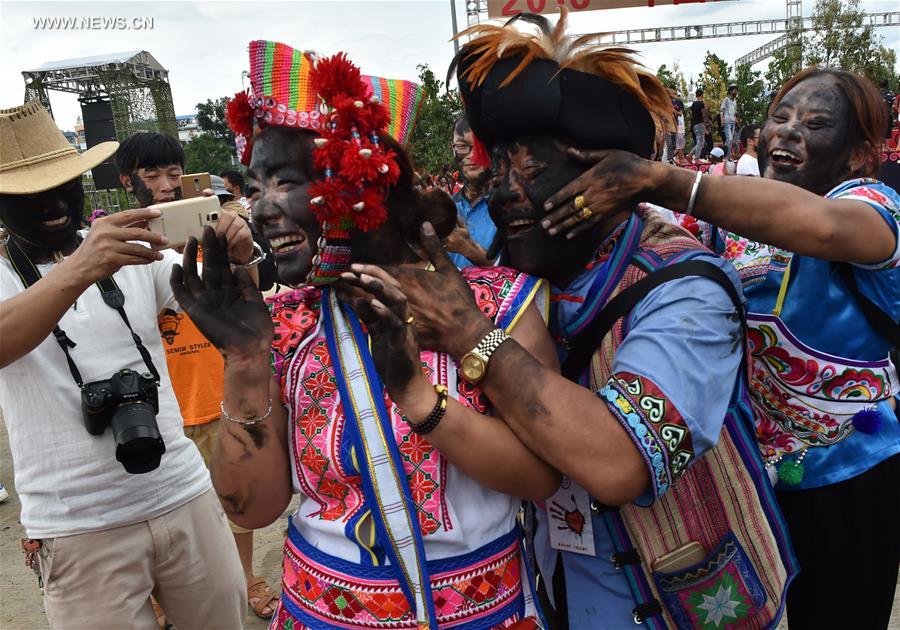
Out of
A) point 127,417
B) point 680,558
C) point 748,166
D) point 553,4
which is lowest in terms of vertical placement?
point 680,558

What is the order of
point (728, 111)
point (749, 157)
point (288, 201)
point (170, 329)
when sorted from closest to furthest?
point (288, 201) < point (170, 329) < point (749, 157) < point (728, 111)

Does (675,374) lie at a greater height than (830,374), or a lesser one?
greater

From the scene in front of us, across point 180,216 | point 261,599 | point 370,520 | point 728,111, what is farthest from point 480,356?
point 728,111

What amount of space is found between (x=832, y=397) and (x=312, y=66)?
1796 mm

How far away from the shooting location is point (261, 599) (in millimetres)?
3949

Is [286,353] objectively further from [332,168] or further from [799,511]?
[799,511]

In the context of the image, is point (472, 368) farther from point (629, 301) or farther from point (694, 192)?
point (694, 192)

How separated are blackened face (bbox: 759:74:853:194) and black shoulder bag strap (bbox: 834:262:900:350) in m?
0.39

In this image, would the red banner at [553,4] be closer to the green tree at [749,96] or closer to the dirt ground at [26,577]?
the green tree at [749,96]

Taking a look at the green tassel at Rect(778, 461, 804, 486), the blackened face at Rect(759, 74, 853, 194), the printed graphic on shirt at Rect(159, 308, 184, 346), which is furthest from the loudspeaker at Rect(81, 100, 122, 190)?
the green tassel at Rect(778, 461, 804, 486)

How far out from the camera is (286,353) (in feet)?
5.79

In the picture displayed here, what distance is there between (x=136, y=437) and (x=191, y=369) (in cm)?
146

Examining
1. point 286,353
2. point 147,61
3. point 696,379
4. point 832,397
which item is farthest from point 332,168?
point 147,61

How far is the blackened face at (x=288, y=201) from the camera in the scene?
169 centimetres
